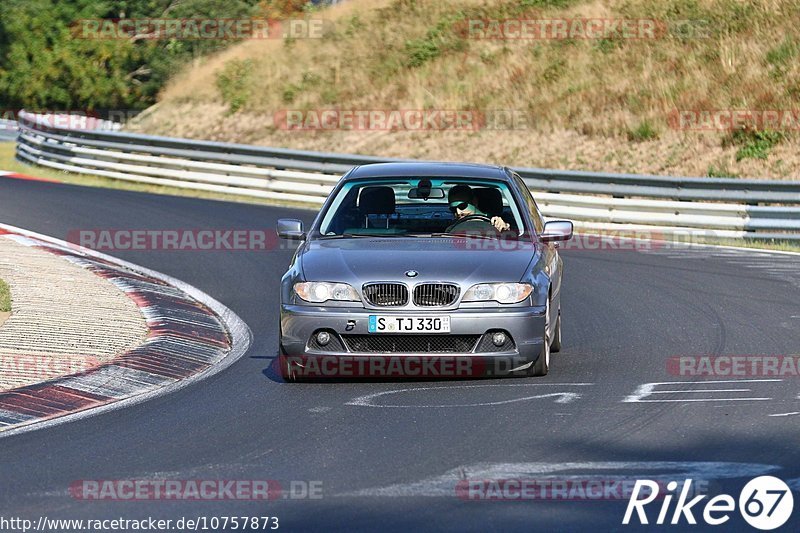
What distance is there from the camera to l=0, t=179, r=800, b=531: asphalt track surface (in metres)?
6.18

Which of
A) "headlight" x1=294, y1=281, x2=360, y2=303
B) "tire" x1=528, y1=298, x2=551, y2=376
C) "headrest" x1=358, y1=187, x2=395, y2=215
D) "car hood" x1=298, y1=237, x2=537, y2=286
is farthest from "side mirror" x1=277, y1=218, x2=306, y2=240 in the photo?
"tire" x1=528, y1=298, x2=551, y2=376

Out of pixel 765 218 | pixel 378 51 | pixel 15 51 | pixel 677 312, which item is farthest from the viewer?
pixel 15 51

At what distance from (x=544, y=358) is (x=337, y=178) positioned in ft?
52.6

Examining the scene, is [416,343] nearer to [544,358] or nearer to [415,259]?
[415,259]

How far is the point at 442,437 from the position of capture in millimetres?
7773

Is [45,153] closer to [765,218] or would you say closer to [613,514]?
[765,218]

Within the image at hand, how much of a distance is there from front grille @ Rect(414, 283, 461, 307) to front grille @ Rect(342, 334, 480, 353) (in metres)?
0.23

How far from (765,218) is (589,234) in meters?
2.87

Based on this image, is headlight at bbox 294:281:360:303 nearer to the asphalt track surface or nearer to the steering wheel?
the asphalt track surface

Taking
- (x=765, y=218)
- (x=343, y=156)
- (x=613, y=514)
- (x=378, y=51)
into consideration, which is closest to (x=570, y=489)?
(x=613, y=514)

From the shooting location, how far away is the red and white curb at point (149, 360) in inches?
349

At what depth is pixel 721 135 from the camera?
29.0 m

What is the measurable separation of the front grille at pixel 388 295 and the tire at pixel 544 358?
1022 mm

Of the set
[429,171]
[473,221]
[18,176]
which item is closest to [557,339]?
[473,221]
